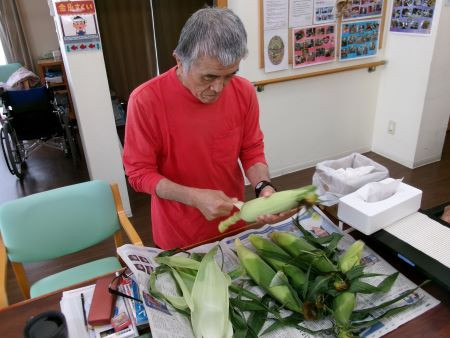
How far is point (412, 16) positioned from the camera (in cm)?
311

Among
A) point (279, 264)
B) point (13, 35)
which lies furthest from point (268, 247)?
point (13, 35)

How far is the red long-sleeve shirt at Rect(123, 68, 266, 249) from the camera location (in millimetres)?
1223

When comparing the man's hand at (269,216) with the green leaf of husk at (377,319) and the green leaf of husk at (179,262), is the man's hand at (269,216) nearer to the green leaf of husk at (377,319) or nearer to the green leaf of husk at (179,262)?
the green leaf of husk at (179,262)

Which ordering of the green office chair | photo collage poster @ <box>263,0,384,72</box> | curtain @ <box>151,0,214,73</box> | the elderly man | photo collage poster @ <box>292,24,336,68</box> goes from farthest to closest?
curtain @ <box>151,0,214,73</box>
photo collage poster @ <box>292,24,336,68</box>
photo collage poster @ <box>263,0,384,72</box>
the green office chair
the elderly man

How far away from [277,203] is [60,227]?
3.38ft

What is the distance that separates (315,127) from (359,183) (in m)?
1.34

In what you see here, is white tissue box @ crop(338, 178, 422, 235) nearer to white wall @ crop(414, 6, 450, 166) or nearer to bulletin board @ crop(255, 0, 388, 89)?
bulletin board @ crop(255, 0, 388, 89)

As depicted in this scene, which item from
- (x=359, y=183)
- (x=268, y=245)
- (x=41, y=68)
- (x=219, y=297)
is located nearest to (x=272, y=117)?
(x=359, y=183)

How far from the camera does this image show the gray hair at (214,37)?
3.27 ft

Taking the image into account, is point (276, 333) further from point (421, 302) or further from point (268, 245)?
point (421, 302)

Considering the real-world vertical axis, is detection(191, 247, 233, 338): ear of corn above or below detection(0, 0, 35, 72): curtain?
below

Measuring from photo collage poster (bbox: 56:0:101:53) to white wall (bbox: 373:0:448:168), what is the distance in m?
2.51

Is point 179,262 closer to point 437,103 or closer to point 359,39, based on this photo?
point 359,39

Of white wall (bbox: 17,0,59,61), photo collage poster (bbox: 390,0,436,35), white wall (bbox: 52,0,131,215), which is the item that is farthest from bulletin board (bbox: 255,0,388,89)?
white wall (bbox: 17,0,59,61)
